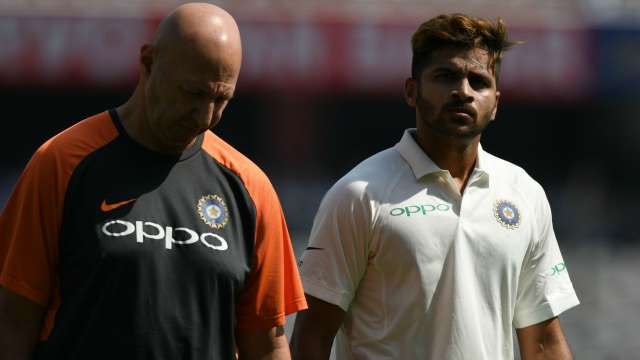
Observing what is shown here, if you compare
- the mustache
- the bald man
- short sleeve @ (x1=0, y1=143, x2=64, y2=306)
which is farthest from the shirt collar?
short sleeve @ (x1=0, y1=143, x2=64, y2=306)

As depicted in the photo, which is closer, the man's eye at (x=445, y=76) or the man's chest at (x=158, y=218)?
the man's chest at (x=158, y=218)

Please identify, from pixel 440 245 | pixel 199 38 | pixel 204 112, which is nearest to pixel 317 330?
pixel 440 245

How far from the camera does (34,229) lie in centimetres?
260

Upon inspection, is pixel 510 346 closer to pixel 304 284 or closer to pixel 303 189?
pixel 304 284

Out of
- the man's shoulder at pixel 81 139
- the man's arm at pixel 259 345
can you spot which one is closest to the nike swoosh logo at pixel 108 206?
the man's shoulder at pixel 81 139

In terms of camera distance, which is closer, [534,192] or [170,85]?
[170,85]

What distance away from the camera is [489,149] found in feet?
43.8

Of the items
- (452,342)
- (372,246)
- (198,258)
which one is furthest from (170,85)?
(452,342)

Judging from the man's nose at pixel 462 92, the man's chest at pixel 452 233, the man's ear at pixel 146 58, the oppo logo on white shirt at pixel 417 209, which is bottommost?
the man's chest at pixel 452 233

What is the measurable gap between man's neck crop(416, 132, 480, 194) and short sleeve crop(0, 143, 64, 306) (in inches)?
43.6

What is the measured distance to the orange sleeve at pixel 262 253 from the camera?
2.80 metres

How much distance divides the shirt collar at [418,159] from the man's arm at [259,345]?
0.67 metres

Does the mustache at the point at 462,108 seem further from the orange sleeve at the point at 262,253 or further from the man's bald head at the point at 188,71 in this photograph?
the man's bald head at the point at 188,71

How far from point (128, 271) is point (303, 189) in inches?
408
